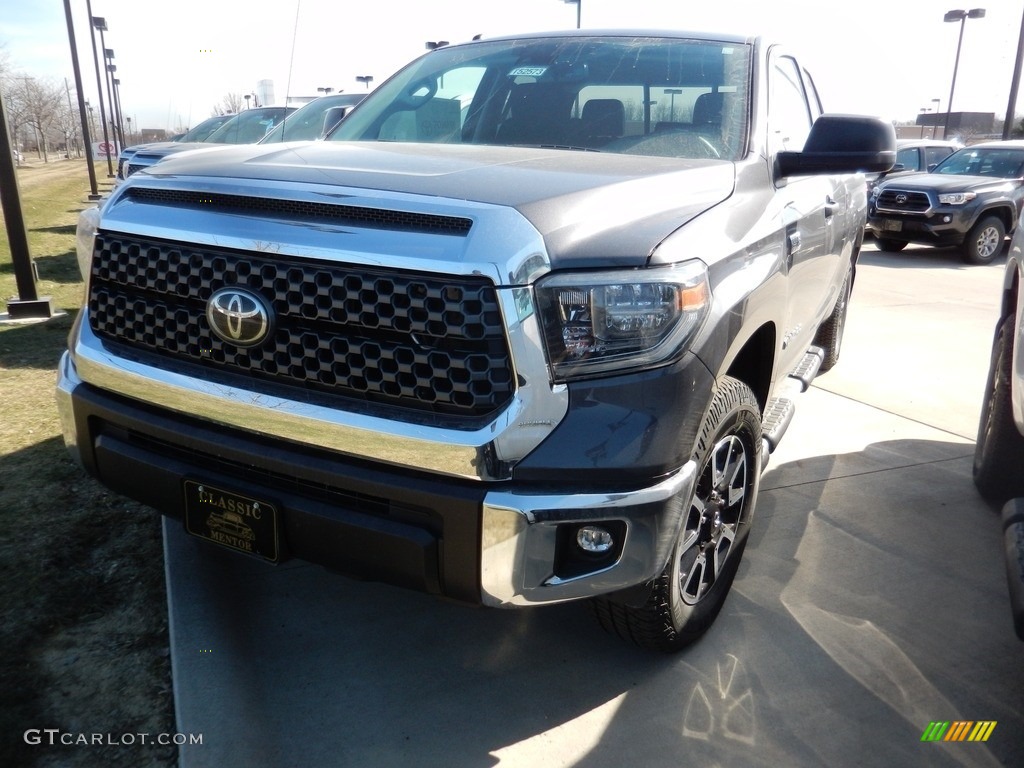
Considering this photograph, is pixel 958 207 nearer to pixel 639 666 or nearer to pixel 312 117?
pixel 312 117

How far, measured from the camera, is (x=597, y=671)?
263 cm

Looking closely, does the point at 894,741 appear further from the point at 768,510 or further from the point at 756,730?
the point at 768,510

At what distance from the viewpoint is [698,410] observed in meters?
2.11

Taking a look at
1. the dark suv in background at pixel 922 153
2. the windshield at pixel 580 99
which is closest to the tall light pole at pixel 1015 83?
the dark suv in background at pixel 922 153

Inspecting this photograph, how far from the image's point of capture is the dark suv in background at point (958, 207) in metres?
12.3

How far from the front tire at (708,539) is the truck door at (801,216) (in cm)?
59

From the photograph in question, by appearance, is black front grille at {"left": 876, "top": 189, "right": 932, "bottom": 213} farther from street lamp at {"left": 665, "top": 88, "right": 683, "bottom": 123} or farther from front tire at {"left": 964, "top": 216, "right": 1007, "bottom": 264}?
street lamp at {"left": 665, "top": 88, "right": 683, "bottom": 123}

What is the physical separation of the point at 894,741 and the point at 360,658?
1525 millimetres

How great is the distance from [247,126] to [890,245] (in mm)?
9589

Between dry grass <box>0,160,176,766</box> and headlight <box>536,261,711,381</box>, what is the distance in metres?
1.47

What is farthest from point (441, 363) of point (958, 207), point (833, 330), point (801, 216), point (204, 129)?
point (958, 207)

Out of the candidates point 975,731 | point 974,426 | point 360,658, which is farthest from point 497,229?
point 974,426

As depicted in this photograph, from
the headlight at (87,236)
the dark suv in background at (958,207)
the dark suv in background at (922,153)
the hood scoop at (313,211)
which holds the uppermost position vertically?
the hood scoop at (313,211)

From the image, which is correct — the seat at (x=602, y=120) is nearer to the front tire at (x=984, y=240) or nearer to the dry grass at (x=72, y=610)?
the dry grass at (x=72, y=610)
